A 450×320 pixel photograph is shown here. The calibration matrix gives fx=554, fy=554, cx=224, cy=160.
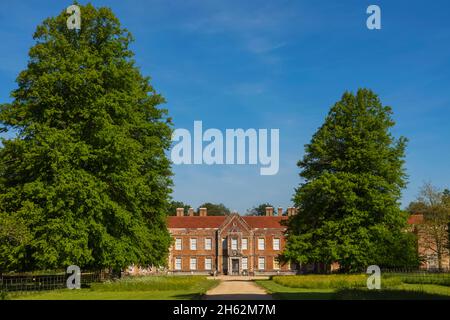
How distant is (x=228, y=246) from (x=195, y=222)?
6890mm

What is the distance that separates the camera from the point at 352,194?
39.0 m

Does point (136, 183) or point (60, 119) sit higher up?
point (60, 119)

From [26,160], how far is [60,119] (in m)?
3.24

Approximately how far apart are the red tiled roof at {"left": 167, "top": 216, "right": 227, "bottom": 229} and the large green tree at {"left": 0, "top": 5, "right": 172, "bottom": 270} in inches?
1888

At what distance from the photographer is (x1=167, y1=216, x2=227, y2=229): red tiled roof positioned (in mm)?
82312

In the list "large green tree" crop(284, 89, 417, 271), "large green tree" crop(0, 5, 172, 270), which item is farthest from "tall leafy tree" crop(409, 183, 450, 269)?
"large green tree" crop(0, 5, 172, 270)

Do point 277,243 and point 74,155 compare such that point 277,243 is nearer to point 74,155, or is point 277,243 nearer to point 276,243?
point 276,243

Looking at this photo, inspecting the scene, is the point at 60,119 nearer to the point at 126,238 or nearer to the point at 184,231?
the point at 126,238

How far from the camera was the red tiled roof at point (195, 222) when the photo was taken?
270ft

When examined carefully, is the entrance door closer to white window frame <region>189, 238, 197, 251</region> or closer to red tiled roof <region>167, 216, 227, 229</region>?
red tiled roof <region>167, 216, 227, 229</region>

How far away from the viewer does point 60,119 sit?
31.1 metres

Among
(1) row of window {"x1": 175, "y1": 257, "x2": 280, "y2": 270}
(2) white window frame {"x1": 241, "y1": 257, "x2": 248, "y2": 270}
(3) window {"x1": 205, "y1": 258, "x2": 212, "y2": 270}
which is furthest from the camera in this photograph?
(3) window {"x1": 205, "y1": 258, "x2": 212, "y2": 270}

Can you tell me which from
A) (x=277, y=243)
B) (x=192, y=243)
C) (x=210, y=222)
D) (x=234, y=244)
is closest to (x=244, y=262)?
(x=234, y=244)
